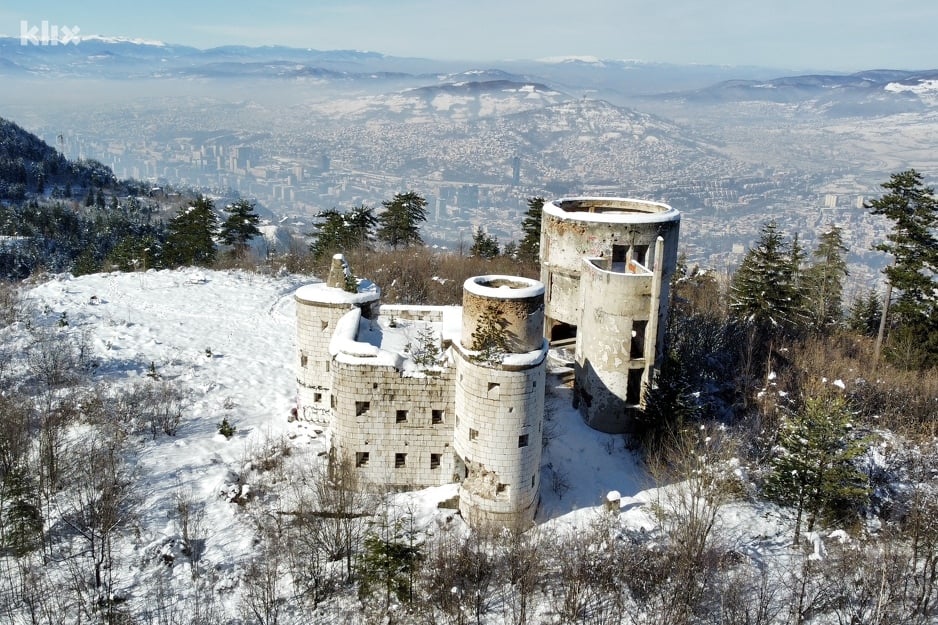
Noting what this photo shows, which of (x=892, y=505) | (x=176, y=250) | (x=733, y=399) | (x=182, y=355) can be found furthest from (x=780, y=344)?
(x=176, y=250)

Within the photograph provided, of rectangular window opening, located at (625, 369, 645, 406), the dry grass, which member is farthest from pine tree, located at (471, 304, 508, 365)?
the dry grass

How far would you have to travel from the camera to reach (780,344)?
1435 inches

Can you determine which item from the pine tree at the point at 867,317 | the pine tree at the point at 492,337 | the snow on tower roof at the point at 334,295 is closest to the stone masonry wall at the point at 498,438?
the pine tree at the point at 492,337

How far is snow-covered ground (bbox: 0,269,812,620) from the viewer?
→ 2089 centimetres

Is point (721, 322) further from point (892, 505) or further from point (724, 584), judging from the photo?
point (724, 584)

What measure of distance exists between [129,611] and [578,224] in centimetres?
2153

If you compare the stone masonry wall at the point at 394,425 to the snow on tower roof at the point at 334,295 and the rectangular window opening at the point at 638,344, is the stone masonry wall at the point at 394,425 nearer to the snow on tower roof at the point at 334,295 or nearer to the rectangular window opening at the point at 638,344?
the snow on tower roof at the point at 334,295

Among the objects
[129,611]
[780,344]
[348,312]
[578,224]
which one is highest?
[578,224]

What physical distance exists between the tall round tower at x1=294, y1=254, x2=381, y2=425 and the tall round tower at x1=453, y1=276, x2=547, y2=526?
6434 millimetres

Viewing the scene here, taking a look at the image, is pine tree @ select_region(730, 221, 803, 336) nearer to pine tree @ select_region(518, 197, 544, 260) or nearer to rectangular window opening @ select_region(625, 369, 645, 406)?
rectangular window opening @ select_region(625, 369, 645, 406)

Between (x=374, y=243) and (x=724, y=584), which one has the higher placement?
(x=374, y=243)

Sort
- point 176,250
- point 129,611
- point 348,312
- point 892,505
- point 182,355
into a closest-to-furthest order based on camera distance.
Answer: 1. point 129,611
2. point 892,505
3. point 348,312
4. point 182,355
5. point 176,250

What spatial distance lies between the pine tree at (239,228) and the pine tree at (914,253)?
45163 mm

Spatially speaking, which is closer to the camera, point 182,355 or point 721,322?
point 182,355
